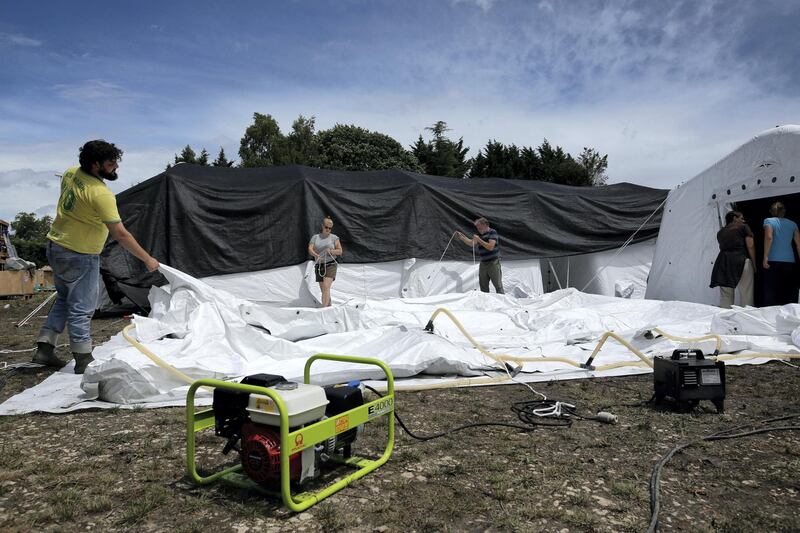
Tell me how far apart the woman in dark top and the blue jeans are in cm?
742

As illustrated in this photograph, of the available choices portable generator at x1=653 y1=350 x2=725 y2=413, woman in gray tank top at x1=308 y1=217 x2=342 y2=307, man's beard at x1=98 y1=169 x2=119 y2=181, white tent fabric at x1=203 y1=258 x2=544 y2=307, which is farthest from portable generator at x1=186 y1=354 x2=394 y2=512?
white tent fabric at x1=203 y1=258 x2=544 y2=307

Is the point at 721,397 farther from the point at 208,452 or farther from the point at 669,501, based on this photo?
the point at 208,452

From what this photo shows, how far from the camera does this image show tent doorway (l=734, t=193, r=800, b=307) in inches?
323

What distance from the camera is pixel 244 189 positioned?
32.1 feet

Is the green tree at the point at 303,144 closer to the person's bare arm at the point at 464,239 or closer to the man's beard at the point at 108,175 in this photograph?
the person's bare arm at the point at 464,239

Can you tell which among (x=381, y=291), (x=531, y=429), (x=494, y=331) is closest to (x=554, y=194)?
(x=381, y=291)

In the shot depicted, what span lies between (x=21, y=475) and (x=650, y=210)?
39.5 ft

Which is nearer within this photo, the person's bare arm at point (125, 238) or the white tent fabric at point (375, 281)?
the person's bare arm at point (125, 238)

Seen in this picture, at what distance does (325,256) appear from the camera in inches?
334

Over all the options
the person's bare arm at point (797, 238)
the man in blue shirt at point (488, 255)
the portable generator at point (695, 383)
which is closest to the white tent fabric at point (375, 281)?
the man in blue shirt at point (488, 255)

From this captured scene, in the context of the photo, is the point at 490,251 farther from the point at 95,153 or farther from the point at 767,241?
the point at 95,153

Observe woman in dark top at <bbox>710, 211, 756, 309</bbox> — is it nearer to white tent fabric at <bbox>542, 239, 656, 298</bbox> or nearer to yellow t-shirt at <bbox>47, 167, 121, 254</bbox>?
white tent fabric at <bbox>542, 239, 656, 298</bbox>

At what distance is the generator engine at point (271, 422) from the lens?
82.4 inches

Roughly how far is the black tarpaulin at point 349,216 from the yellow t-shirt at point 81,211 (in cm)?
516
